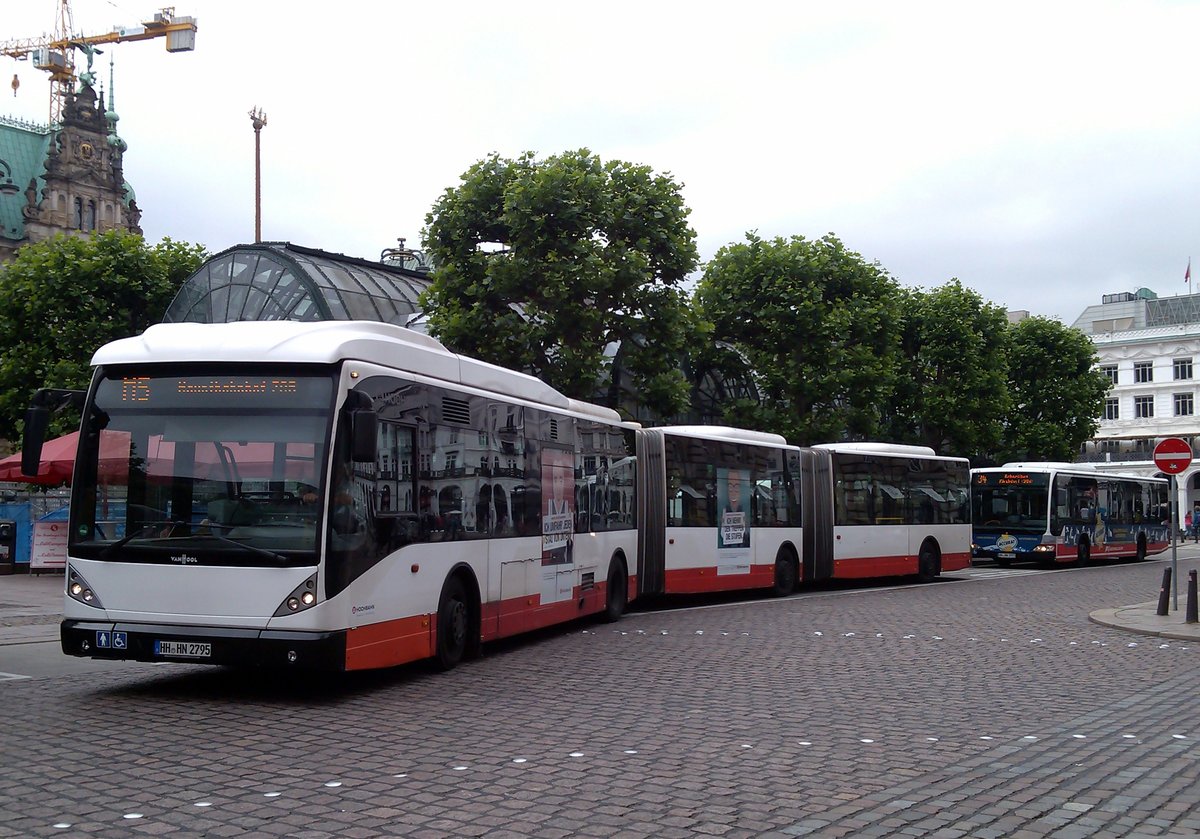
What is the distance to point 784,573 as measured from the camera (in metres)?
25.3

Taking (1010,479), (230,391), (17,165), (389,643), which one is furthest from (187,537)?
(17,165)

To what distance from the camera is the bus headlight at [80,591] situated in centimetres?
1062

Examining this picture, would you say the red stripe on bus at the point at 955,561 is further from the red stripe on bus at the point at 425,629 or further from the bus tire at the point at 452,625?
the bus tire at the point at 452,625

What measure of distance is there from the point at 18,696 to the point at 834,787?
7263 mm

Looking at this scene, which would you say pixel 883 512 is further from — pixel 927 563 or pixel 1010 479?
pixel 1010 479

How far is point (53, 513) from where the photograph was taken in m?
27.5

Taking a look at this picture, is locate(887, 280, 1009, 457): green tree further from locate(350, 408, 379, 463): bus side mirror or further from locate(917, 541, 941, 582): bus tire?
locate(350, 408, 379, 463): bus side mirror

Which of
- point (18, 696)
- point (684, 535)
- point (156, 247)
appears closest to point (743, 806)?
point (18, 696)

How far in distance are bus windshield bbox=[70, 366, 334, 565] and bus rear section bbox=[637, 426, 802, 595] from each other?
10265mm

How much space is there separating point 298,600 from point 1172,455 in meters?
15.6

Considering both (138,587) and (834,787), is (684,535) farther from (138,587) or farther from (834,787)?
(834,787)

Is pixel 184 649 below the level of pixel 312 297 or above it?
below

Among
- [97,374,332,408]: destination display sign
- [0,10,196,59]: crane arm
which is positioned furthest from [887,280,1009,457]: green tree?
[0,10,196,59]: crane arm

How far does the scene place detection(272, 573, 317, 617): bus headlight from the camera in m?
10.2
